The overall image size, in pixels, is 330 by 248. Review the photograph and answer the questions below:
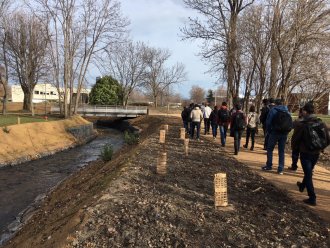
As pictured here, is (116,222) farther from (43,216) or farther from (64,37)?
(64,37)

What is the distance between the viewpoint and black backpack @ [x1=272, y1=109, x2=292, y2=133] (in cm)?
589

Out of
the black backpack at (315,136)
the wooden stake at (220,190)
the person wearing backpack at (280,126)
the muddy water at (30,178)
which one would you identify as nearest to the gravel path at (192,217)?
the wooden stake at (220,190)

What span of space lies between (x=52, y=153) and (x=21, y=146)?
1.78m

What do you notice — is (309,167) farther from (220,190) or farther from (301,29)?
(301,29)

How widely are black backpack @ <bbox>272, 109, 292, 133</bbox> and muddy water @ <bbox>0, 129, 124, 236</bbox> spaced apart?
23.8ft

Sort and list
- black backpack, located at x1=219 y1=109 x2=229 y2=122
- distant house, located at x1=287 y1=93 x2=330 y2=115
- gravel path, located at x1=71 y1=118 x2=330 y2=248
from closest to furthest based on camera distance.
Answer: gravel path, located at x1=71 y1=118 x2=330 y2=248
black backpack, located at x1=219 y1=109 x2=229 y2=122
distant house, located at x1=287 y1=93 x2=330 y2=115

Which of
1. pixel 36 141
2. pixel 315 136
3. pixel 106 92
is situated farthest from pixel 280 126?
pixel 106 92

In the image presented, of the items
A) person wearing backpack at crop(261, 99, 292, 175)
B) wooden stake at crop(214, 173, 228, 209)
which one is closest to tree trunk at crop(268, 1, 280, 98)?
person wearing backpack at crop(261, 99, 292, 175)

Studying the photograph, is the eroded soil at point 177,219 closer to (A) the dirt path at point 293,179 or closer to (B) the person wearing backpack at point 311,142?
(A) the dirt path at point 293,179

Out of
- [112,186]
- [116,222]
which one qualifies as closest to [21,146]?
[112,186]

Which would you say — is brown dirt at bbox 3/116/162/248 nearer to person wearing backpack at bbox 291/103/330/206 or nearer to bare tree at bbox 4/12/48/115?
person wearing backpack at bbox 291/103/330/206

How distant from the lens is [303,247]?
10.0 ft

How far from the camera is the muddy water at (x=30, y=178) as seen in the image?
21.4 ft

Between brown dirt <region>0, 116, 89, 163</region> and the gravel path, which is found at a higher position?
the gravel path
